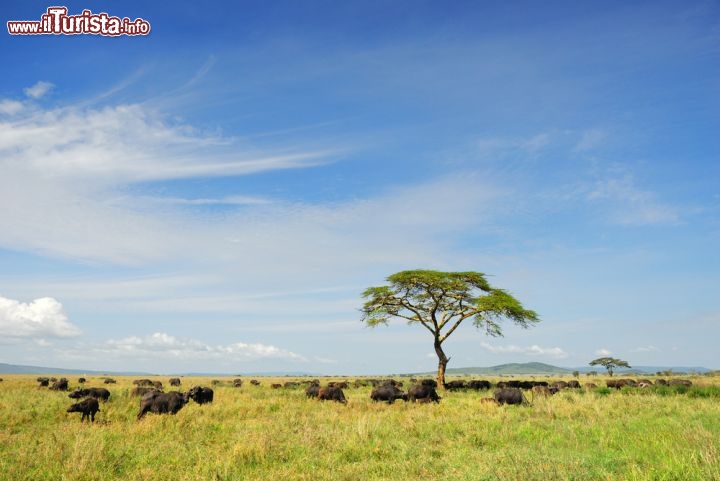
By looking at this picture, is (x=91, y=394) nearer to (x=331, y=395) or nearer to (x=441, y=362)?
(x=331, y=395)

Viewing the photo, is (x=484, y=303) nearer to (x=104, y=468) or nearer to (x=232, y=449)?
(x=232, y=449)

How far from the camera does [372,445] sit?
1224cm

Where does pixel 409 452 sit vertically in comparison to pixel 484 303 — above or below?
below

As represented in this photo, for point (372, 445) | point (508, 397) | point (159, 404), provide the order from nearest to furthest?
point (372, 445)
point (159, 404)
point (508, 397)

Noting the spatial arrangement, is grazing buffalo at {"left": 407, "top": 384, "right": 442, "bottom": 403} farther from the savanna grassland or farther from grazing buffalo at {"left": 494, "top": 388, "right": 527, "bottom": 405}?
the savanna grassland

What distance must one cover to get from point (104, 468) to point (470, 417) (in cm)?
1139

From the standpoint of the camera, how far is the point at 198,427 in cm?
1527

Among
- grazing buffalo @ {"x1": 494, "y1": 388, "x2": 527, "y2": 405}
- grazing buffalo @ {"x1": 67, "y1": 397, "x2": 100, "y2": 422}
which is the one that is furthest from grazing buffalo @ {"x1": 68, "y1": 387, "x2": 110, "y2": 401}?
grazing buffalo @ {"x1": 494, "y1": 388, "x2": 527, "y2": 405}

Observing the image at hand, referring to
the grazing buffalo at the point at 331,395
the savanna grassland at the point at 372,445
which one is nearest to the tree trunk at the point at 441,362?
the grazing buffalo at the point at 331,395

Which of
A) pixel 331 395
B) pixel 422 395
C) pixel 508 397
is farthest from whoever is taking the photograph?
pixel 331 395

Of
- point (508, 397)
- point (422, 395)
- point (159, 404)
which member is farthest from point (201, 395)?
point (508, 397)

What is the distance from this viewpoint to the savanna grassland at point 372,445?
379 inches

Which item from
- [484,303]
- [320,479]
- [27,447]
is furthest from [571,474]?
[484,303]

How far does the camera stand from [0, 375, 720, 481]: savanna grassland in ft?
31.6
